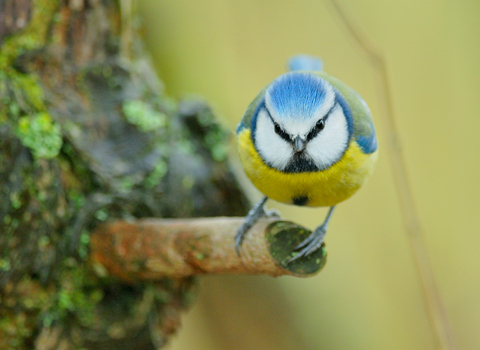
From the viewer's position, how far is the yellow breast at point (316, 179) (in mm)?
1142

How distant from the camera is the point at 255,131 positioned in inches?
47.3

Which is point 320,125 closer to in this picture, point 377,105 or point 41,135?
point 41,135

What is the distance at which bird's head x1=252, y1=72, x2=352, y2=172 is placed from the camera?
3.52 feet

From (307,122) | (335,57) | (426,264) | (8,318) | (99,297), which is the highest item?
(335,57)

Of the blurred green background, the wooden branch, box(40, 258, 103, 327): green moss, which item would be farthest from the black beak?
the blurred green background

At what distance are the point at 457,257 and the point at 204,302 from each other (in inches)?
52.6

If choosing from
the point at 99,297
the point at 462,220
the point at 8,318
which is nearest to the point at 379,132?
the point at 462,220

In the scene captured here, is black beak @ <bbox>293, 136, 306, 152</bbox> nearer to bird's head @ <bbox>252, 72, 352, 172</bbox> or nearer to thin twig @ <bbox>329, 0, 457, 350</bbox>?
bird's head @ <bbox>252, 72, 352, 172</bbox>

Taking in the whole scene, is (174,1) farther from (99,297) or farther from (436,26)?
(99,297)

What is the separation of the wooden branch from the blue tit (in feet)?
0.11

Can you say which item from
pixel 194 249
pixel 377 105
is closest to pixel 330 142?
pixel 194 249

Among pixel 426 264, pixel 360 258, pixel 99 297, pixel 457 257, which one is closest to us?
pixel 426 264

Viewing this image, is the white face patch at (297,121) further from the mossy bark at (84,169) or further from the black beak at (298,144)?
the mossy bark at (84,169)

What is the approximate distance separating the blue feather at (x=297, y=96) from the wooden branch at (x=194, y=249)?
264 mm
